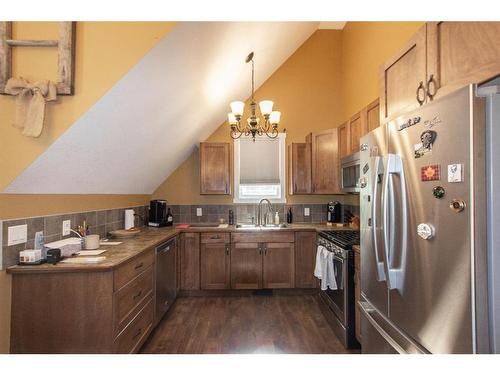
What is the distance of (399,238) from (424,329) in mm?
423

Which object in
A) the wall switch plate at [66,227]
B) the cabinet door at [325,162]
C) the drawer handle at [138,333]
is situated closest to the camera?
the drawer handle at [138,333]


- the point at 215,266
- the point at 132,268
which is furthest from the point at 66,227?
the point at 215,266

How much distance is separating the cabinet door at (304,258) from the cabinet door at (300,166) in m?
0.72

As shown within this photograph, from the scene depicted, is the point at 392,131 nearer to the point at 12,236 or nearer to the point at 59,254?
the point at 59,254

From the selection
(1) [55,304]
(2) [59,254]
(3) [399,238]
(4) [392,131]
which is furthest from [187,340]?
(4) [392,131]

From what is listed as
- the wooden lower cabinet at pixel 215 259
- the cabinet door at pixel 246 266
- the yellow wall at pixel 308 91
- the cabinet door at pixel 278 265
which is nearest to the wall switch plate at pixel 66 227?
the wooden lower cabinet at pixel 215 259

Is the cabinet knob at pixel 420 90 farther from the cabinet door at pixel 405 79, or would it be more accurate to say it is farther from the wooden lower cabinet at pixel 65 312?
the wooden lower cabinet at pixel 65 312

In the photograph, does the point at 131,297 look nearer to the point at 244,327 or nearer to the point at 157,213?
the point at 244,327

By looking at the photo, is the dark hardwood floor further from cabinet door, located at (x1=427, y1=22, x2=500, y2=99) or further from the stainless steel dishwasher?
cabinet door, located at (x1=427, y1=22, x2=500, y2=99)

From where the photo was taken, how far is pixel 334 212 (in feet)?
12.6

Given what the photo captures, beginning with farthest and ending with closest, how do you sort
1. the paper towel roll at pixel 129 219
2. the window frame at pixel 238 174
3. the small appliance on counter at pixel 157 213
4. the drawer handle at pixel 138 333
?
the window frame at pixel 238 174 → the small appliance on counter at pixel 157 213 → the paper towel roll at pixel 129 219 → the drawer handle at pixel 138 333

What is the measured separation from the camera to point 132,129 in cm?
220

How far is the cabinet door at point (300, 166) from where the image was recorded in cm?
382

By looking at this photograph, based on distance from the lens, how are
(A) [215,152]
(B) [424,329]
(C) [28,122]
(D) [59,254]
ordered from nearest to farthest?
1. (B) [424,329]
2. (C) [28,122]
3. (D) [59,254]
4. (A) [215,152]
